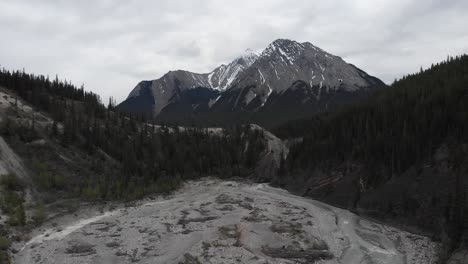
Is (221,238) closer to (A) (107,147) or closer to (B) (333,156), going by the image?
(B) (333,156)

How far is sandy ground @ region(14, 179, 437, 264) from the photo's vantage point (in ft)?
127

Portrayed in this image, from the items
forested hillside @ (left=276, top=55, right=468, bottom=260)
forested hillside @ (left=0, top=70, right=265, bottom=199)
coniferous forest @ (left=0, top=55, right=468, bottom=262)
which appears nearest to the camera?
forested hillside @ (left=276, top=55, right=468, bottom=260)

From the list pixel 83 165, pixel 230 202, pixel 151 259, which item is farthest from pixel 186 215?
pixel 83 165

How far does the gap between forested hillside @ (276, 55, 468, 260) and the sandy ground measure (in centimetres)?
374

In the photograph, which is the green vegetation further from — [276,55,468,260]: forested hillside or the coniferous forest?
[276,55,468,260]: forested hillside

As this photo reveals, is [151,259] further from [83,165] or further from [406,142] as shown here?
[83,165]

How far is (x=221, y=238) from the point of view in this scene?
44031 millimetres

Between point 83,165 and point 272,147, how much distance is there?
3058 inches

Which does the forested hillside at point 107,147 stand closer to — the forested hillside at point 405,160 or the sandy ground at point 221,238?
the sandy ground at point 221,238

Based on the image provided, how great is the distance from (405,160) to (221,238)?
112ft

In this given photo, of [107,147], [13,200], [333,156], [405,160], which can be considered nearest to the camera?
[13,200]

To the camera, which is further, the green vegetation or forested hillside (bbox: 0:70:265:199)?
forested hillside (bbox: 0:70:265:199)

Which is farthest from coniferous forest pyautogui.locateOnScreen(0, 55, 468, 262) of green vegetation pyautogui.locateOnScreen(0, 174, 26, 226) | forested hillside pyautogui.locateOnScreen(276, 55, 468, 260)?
green vegetation pyautogui.locateOnScreen(0, 174, 26, 226)

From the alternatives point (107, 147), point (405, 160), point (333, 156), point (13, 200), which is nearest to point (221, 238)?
point (13, 200)
